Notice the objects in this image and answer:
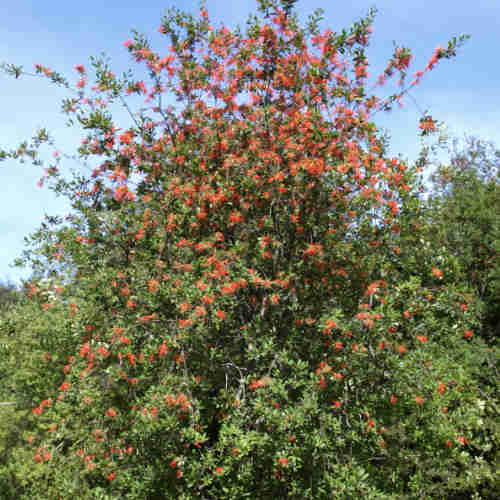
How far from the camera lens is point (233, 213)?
6414mm

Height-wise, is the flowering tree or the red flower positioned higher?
the flowering tree

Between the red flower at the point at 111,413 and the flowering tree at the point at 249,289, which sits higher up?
the flowering tree at the point at 249,289

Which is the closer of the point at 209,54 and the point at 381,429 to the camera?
the point at 381,429

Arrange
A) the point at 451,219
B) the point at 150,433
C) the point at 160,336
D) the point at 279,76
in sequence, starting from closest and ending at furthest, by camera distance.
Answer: the point at 150,433 < the point at 160,336 < the point at 279,76 < the point at 451,219

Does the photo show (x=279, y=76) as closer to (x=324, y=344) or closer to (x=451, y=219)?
(x=324, y=344)

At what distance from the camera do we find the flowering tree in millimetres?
5293

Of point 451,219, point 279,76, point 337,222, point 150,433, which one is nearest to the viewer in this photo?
point 150,433

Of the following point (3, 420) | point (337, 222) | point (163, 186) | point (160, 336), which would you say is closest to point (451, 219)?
point (337, 222)

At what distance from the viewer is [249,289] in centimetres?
641

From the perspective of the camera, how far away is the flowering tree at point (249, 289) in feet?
17.4

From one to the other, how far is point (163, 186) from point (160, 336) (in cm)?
250

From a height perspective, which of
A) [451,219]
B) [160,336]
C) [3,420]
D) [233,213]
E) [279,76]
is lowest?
[3,420]

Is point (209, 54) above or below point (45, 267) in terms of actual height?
above

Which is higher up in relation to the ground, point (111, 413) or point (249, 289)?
point (249, 289)
